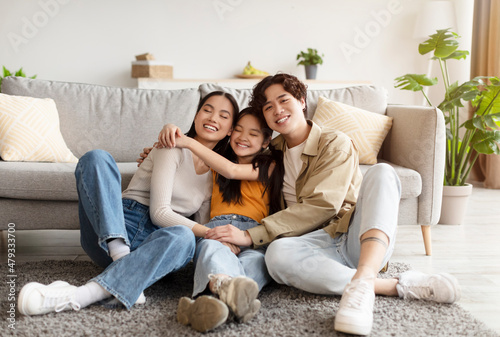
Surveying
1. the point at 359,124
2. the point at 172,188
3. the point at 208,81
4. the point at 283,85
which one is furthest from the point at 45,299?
the point at 208,81

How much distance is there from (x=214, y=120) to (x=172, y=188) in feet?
0.96

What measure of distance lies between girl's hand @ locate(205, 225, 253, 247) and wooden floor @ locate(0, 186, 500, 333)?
0.75m

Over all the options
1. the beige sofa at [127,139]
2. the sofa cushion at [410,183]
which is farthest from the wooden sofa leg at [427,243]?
the sofa cushion at [410,183]

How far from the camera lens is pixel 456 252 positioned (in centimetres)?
234

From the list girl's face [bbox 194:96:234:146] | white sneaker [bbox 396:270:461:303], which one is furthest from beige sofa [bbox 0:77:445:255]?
white sneaker [bbox 396:270:461:303]

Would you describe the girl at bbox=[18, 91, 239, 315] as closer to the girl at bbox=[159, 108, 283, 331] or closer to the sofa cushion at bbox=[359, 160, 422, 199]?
the girl at bbox=[159, 108, 283, 331]

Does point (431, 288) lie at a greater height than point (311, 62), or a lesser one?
lesser

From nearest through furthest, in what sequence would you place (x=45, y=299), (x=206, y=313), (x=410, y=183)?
(x=206, y=313) → (x=45, y=299) → (x=410, y=183)

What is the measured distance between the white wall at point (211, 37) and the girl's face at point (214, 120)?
2877mm

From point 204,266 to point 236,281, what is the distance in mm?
178

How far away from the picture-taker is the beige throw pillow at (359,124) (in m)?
→ 2.51

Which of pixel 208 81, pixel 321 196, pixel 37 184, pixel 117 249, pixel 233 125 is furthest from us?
pixel 208 81

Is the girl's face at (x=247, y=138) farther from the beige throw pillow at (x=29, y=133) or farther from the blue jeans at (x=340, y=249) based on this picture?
the beige throw pillow at (x=29, y=133)

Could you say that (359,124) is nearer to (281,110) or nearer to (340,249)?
(281,110)
